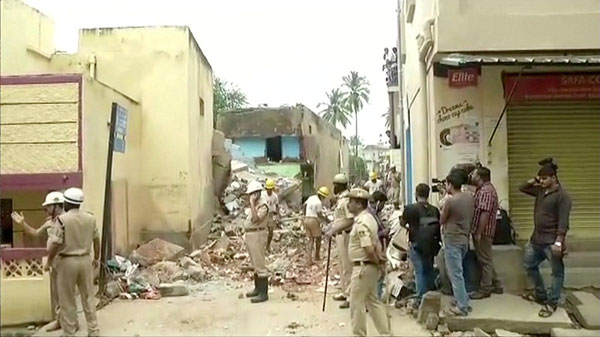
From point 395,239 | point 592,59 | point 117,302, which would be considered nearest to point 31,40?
point 117,302

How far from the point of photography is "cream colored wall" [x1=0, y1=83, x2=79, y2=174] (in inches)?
360

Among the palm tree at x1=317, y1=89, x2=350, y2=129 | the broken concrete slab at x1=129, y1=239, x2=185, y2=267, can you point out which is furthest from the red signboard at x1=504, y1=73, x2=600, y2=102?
the palm tree at x1=317, y1=89, x2=350, y2=129

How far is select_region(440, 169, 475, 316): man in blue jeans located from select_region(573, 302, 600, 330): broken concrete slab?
1.24 meters

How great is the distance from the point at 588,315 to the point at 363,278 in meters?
2.74

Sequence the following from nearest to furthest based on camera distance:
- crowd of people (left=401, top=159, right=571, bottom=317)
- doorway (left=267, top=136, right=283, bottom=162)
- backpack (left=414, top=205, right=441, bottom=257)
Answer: crowd of people (left=401, top=159, right=571, bottom=317) → backpack (left=414, top=205, right=441, bottom=257) → doorway (left=267, top=136, right=283, bottom=162)

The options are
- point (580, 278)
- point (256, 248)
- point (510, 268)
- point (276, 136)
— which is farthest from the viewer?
point (276, 136)

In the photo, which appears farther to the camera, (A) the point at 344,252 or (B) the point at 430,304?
(A) the point at 344,252

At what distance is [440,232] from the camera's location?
8.02m

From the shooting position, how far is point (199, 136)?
15.8m

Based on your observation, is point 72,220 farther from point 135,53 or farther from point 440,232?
point 135,53

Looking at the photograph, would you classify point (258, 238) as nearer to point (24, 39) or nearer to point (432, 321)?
point (432, 321)

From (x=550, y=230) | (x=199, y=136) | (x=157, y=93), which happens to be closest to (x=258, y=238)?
(x=550, y=230)

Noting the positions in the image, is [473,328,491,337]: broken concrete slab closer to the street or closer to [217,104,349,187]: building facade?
the street

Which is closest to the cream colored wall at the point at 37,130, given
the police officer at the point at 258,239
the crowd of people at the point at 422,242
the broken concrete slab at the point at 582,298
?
the crowd of people at the point at 422,242
